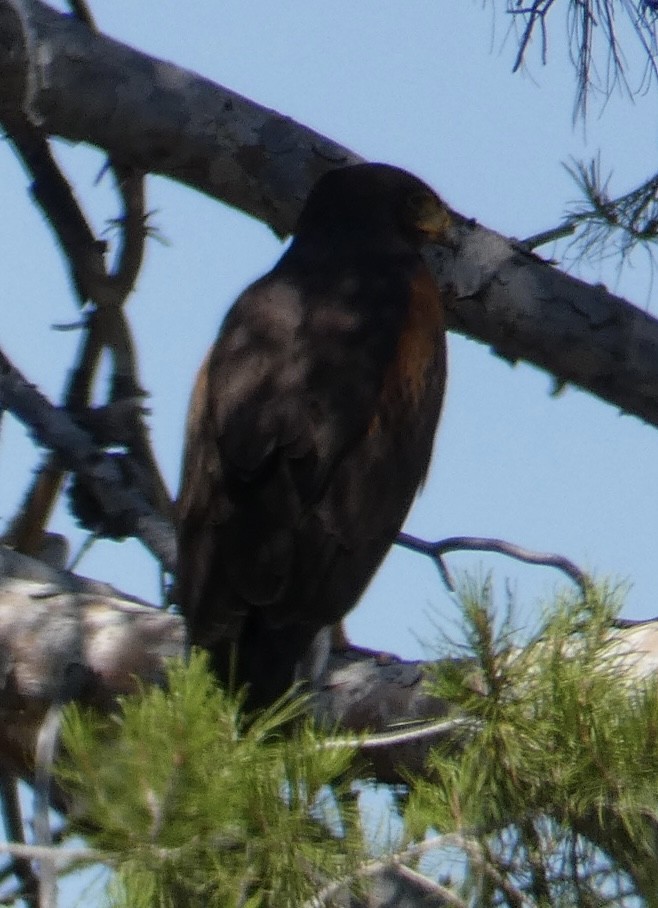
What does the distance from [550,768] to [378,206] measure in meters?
2.99

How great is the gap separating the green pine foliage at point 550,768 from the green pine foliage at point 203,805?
0.14m

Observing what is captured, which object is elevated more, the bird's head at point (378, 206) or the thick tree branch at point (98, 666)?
the bird's head at point (378, 206)

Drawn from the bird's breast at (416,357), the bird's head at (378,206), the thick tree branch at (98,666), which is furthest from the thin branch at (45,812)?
the bird's head at (378,206)

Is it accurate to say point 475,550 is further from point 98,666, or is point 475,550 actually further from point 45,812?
point 45,812

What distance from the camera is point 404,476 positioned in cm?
416

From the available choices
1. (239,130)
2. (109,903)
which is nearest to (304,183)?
(239,130)

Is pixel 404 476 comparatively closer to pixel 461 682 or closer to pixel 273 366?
pixel 273 366

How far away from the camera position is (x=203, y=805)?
79.4 inches

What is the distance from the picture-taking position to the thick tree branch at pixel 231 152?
161 inches

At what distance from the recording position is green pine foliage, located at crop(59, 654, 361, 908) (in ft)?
6.57

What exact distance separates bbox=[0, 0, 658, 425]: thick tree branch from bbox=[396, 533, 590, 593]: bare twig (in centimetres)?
54

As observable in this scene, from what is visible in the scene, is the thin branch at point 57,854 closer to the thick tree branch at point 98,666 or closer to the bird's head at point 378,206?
the thick tree branch at point 98,666

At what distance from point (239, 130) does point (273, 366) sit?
2.12 feet

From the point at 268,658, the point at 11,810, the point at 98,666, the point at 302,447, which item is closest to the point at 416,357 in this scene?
the point at 302,447
